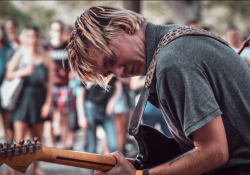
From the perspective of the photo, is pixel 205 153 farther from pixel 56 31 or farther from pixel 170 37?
pixel 56 31

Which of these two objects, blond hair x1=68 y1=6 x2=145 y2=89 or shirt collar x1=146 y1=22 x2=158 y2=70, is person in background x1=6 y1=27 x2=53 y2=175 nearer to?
blond hair x1=68 y1=6 x2=145 y2=89

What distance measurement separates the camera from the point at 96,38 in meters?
1.54

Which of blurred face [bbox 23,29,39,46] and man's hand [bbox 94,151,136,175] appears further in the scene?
blurred face [bbox 23,29,39,46]

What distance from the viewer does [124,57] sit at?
163 cm

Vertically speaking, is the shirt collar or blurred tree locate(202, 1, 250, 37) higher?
the shirt collar

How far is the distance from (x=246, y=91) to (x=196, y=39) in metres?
0.36

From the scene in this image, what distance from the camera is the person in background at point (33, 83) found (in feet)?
14.6

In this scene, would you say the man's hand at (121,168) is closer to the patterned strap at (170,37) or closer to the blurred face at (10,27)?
the patterned strap at (170,37)

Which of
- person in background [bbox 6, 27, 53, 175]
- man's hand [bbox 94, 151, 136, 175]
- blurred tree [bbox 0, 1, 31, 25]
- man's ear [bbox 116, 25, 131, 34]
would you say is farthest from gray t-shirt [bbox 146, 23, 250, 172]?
blurred tree [bbox 0, 1, 31, 25]

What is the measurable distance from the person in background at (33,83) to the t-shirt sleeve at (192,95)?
3.54 meters

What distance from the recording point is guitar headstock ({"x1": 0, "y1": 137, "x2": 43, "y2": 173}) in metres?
1.39

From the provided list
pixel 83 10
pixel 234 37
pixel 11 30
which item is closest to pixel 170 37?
pixel 234 37

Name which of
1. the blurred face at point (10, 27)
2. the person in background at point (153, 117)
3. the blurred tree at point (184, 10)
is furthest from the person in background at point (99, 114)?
the blurred tree at point (184, 10)

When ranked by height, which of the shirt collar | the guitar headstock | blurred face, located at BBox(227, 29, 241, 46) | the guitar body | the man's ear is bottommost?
blurred face, located at BBox(227, 29, 241, 46)
